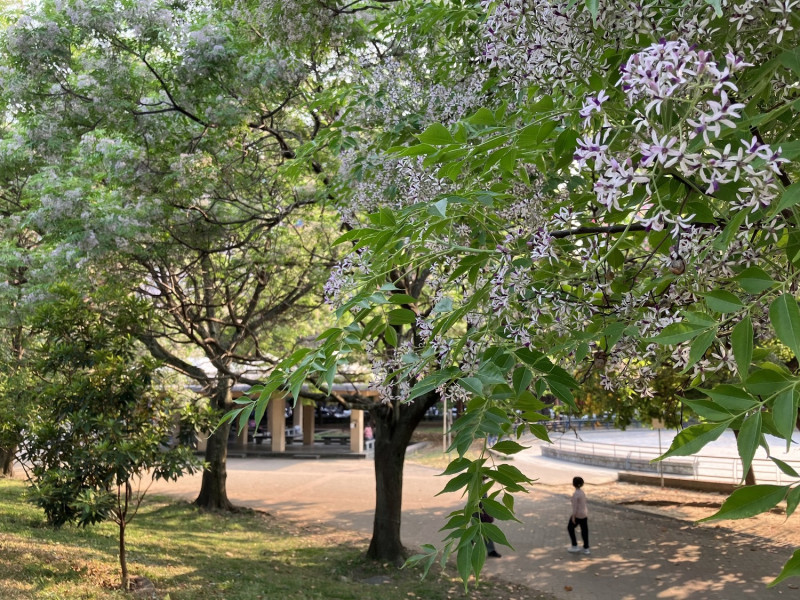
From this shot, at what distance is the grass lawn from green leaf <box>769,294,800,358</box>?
7665 mm

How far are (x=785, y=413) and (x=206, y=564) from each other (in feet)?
35.4

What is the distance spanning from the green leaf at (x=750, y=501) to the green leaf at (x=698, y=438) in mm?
126

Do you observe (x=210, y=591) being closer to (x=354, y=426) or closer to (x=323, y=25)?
(x=323, y=25)

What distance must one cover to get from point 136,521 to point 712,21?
1519 cm

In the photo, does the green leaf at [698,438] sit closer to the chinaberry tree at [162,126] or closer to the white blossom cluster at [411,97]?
the white blossom cluster at [411,97]

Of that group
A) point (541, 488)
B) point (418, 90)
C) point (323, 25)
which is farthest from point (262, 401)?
point (541, 488)

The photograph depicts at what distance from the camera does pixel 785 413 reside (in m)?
1.35

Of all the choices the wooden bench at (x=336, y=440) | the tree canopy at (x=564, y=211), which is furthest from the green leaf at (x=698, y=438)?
the wooden bench at (x=336, y=440)

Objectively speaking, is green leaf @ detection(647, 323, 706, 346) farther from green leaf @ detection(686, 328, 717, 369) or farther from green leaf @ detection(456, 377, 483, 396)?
green leaf @ detection(456, 377, 483, 396)

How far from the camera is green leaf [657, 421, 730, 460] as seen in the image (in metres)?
1.47

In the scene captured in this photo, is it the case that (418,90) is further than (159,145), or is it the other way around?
(159,145)

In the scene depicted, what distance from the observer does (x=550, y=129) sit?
2.07 meters

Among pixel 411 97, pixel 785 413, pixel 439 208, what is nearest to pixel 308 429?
pixel 411 97

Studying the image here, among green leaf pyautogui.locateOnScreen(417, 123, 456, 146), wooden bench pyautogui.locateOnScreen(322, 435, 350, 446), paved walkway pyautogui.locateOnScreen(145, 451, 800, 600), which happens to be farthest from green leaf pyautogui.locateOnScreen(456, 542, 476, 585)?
wooden bench pyautogui.locateOnScreen(322, 435, 350, 446)
